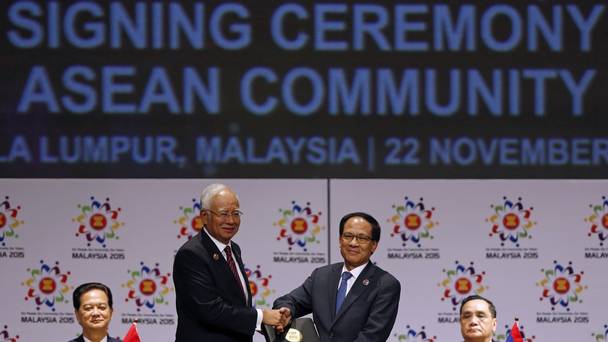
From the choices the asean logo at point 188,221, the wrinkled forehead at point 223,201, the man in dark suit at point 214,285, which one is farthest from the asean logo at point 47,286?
the wrinkled forehead at point 223,201

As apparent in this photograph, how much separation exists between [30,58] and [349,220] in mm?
2741

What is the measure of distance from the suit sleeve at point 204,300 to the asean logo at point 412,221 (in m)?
2.11

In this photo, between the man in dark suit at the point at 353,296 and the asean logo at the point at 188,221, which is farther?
the asean logo at the point at 188,221

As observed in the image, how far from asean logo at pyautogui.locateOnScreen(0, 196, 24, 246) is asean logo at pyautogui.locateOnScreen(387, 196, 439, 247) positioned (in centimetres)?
225

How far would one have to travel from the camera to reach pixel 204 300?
473cm

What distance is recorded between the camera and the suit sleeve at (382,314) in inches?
193

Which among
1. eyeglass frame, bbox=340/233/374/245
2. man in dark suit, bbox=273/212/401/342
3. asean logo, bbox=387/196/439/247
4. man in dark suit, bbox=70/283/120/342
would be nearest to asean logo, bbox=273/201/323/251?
asean logo, bbox=387/196/439/247

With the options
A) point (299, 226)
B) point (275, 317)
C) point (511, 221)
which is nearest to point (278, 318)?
point (275, 317)

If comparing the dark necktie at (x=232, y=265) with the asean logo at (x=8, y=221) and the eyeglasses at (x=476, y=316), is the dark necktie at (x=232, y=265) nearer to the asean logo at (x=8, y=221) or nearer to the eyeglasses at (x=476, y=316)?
the eyeglasses at (x=476, y=316)

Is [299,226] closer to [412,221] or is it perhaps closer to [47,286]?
[412,221]

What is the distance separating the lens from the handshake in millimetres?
4816

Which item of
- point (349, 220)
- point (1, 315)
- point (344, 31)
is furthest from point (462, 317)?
point (1, 315)

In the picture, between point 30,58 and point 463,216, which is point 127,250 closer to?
point 30,58

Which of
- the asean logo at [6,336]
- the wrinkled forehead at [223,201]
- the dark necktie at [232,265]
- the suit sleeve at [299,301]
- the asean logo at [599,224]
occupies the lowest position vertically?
the asean logo at [6,336]
